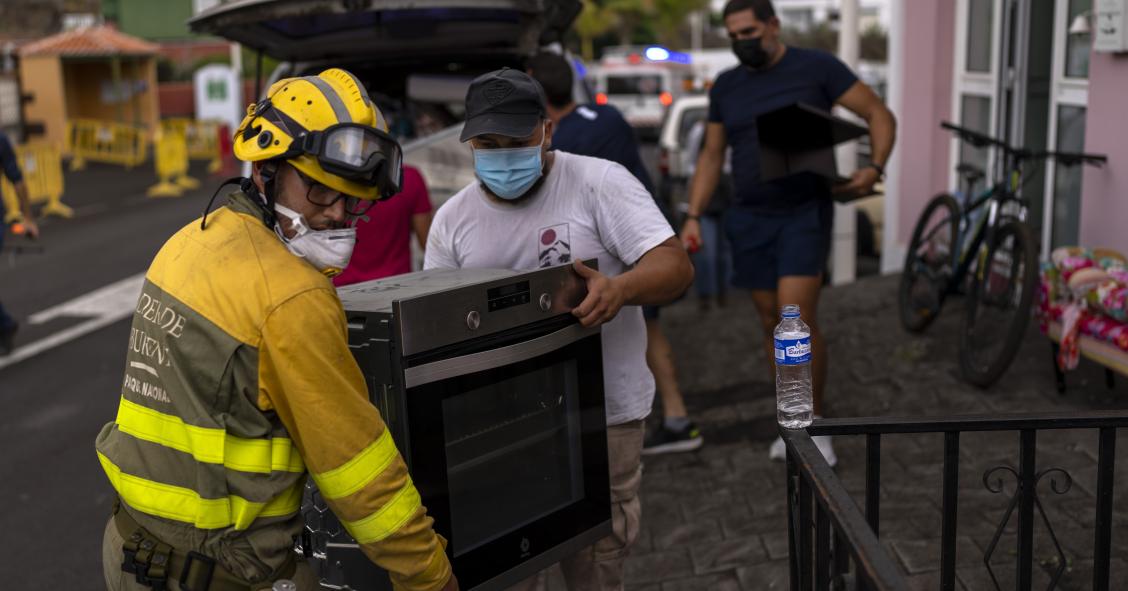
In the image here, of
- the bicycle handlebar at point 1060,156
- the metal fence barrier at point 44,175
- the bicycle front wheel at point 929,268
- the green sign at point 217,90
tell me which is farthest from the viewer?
the green sign at point 217,90

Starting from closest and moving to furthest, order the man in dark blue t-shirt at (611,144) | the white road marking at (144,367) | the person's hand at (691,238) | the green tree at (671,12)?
the white road marking at (144,367) < the person's hand at (691,238) < the man in dark blue t-shirt at (611,144) < the green tree at (671,12)

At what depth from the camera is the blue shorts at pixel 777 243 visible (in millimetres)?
5695

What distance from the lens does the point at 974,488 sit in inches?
208

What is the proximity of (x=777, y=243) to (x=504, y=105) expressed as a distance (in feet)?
8.67

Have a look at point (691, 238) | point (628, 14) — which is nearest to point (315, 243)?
point (691, 238)

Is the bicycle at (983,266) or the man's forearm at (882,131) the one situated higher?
the man's forearm at (882,131)

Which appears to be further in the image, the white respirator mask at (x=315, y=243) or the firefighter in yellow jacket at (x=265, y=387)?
the white respirator mask at (x=315, y=243)

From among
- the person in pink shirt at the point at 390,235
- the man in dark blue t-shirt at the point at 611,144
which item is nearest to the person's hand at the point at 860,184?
the man in dark blue t-shirt at the point at 611,144

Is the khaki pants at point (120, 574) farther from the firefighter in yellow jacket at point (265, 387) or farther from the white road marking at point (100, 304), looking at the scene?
the white road marking at point (100, 304)

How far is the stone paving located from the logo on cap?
179 cm

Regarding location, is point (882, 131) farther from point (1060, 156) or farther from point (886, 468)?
point (886, 468)

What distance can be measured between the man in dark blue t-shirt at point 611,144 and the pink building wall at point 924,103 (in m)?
4.08

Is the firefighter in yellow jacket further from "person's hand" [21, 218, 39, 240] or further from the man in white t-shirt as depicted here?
"person's hand" [21, 218, 39, 240]

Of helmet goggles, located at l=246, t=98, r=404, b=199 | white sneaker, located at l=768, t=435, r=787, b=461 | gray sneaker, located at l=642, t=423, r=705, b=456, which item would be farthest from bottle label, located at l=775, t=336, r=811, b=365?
gray sneaker, located at l=642, t=423, r=705, b=456
